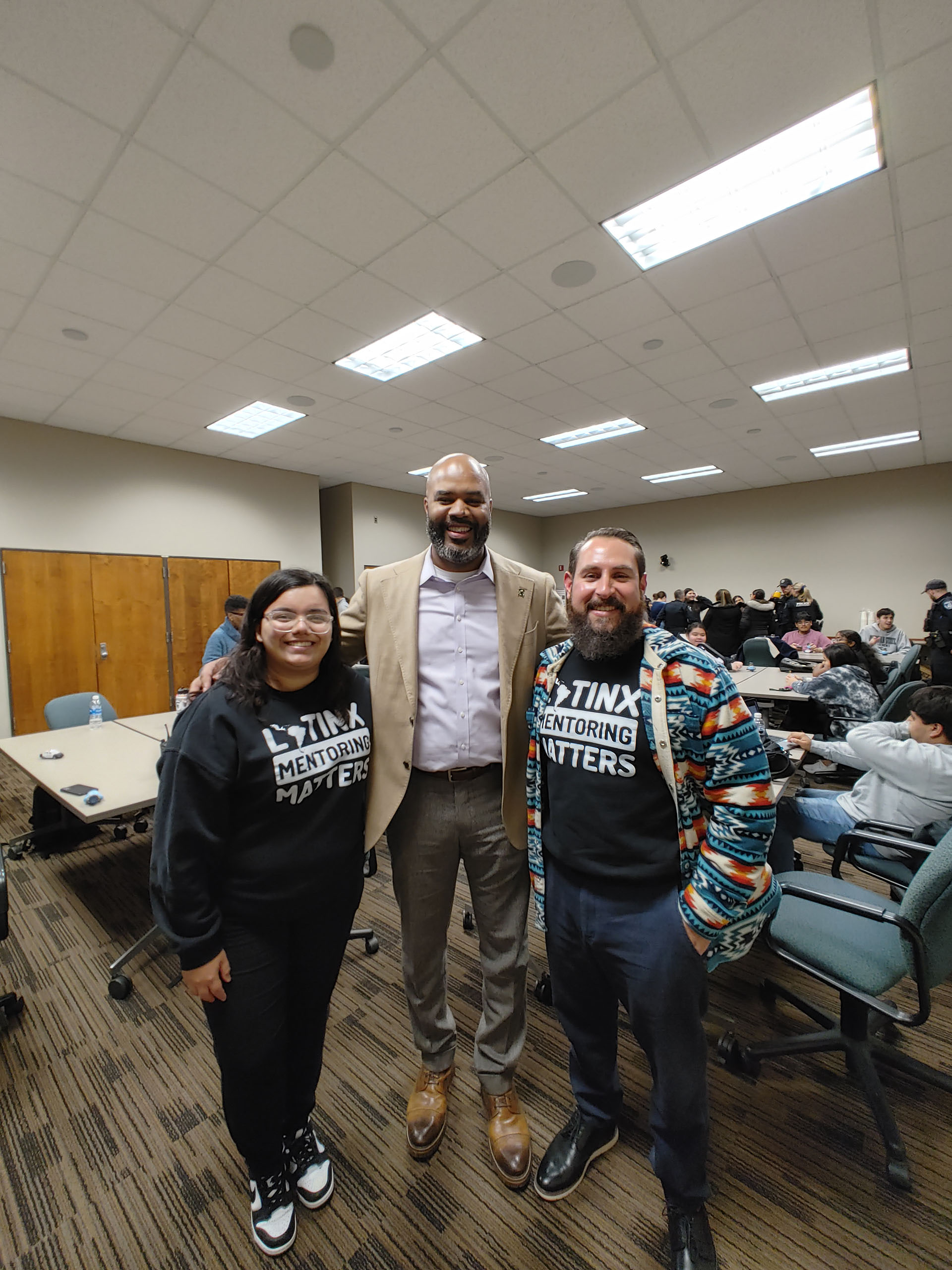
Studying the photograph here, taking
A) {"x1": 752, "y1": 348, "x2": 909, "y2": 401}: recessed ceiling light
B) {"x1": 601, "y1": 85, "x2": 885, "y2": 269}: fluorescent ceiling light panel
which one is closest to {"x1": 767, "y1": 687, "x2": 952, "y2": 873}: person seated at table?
{"x1": 601, "y1": 85, "x2": 885, "y2": 269}: fluorescent ceiling light panel

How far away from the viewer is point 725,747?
3.60ft

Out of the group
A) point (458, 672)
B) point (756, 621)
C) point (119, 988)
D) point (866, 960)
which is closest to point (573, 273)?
point (458, 672)

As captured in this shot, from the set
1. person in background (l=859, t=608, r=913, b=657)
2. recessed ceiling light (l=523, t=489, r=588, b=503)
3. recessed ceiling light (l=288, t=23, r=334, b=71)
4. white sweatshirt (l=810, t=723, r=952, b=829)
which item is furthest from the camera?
recessed ceiling light (l=523, t=489, r=588, b=503)

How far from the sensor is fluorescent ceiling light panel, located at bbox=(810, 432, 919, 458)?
268 inches

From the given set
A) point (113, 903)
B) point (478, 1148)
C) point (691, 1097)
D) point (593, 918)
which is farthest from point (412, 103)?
point (113, 903)

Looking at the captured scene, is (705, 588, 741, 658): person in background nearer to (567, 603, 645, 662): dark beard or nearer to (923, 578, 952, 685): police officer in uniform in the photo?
(923, 578, 952, 685): police officer in uniform

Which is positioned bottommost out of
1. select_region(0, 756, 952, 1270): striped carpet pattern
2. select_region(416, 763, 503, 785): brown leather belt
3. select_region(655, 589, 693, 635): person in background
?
select_region(0, 756, 952, 1270): striped carpet pattern

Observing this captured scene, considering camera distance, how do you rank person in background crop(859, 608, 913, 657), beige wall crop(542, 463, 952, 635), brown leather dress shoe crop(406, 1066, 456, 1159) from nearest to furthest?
brown leather dress shoe crop(406, 1066, 456, 1159) → person in background crop(859, 608, 913, 657) → beige wall crop(542, 463, 952, 635)

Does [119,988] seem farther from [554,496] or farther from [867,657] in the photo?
[554,496]

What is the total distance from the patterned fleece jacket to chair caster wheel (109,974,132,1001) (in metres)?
2.23

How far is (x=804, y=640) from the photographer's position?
6602 millimetres

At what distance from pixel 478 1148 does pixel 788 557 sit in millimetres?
10422

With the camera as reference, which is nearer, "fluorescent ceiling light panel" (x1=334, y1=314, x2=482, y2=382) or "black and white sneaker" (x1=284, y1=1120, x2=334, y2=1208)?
"black and white sneaker" (x1=284, y1=1120, x2=334, y2=1208)

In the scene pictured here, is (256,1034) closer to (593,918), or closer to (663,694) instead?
(593,918)
